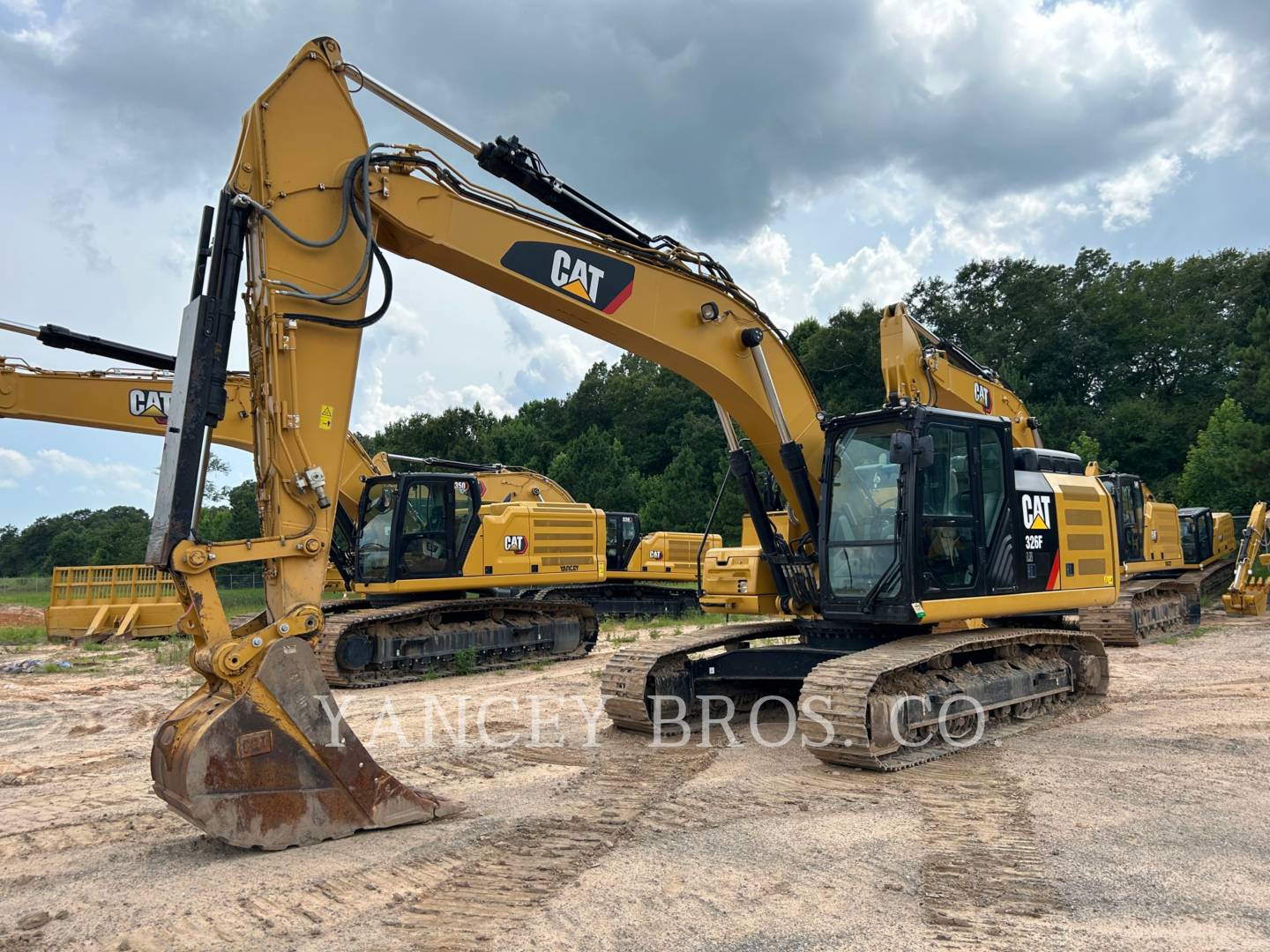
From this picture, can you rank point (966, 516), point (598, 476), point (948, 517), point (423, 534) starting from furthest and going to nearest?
point (598, 476)
point (423, 534)
point (966, 516)
point (948, 517)

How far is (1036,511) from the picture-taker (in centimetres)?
799

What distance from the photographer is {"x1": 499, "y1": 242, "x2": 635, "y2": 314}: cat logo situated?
646cm

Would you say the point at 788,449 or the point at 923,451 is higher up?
the point at 788,449

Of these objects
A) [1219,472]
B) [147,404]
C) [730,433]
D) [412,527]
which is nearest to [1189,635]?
[730,433]

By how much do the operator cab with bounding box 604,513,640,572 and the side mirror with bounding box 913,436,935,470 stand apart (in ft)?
45.0

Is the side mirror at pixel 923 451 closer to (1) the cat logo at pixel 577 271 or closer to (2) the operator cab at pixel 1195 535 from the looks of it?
(1) the cat logo at pixel 577 271

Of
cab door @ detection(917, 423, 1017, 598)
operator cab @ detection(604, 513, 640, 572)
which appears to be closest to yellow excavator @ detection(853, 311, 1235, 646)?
cab door @ detection(917, 423, 1017, 598)

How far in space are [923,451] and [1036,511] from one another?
1.77m

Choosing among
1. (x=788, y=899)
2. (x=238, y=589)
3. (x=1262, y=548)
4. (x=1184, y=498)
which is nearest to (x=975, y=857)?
(x=788, y=899)

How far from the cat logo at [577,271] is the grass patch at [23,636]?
1619cm

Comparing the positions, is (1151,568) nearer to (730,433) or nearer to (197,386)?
(730,433)

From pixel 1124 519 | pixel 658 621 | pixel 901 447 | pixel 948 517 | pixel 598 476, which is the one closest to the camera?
pixel 901 447

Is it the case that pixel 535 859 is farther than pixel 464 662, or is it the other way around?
pixel 464 662

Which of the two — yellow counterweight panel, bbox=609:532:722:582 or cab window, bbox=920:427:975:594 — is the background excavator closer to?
yellow counterweight panel, bbox=609:532:722:582
